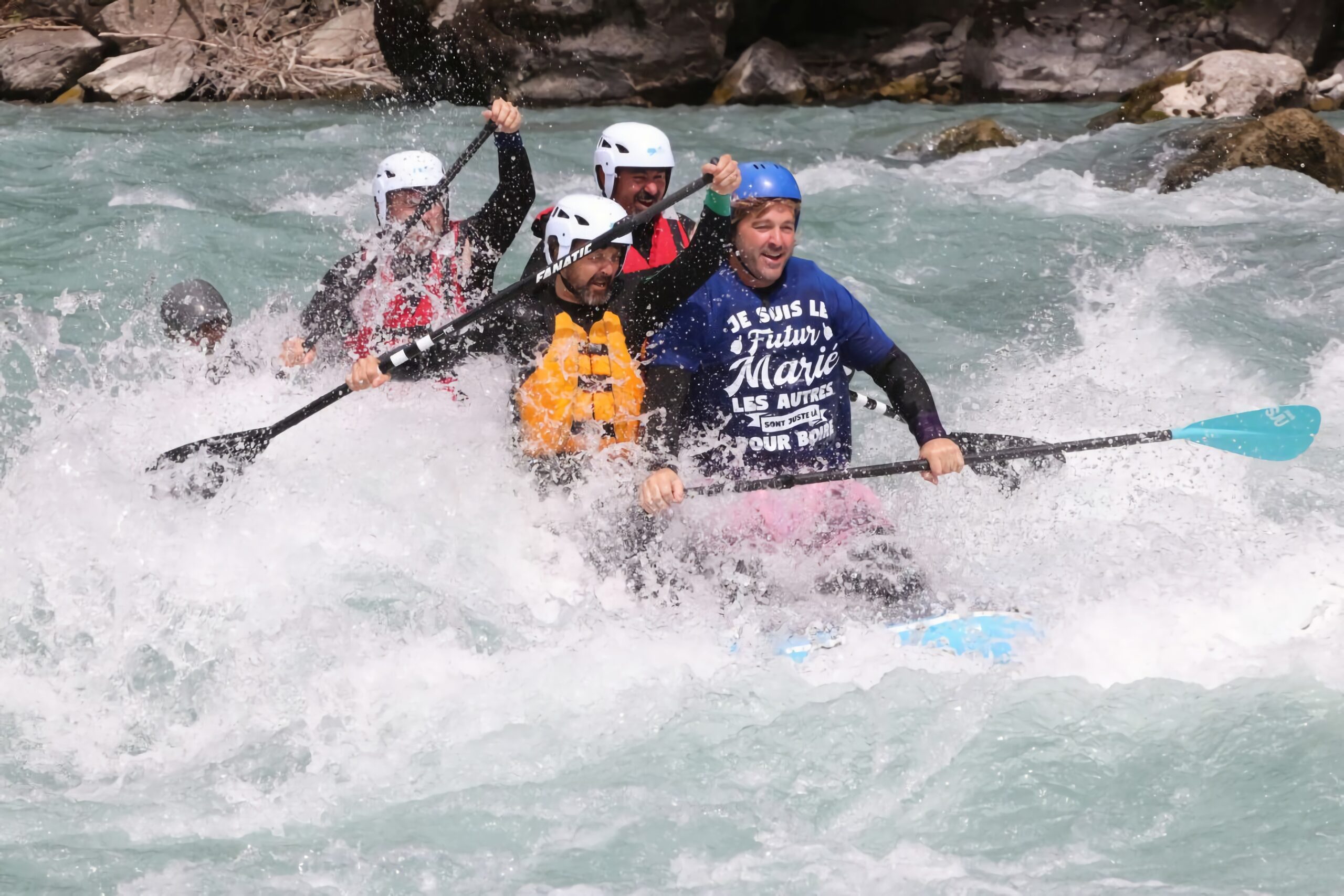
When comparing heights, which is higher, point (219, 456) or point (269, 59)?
point (269, 59)

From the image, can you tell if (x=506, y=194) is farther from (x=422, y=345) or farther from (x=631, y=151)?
(x=422, y=345)

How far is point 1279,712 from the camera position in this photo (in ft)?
13.7

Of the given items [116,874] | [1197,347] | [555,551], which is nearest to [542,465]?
[555,551]

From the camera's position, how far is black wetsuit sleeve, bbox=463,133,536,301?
18.3 feet

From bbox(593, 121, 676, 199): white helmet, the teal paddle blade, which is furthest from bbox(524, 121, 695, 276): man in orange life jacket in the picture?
the teal paddle blade

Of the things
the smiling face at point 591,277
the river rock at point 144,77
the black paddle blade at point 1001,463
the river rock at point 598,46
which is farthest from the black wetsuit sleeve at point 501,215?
the river rock at point 144,77

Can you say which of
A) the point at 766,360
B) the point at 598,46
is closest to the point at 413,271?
the point at 766,360

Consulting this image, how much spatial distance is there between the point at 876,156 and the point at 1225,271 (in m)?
3.87

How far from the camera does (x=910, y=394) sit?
4703 mm

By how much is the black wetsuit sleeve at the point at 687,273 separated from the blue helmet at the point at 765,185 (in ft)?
0.32

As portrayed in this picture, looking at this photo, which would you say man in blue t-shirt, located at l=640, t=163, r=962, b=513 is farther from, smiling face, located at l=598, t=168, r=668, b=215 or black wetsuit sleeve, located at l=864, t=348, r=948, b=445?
smiling face, located at l=598, t=168, r=668, b=215

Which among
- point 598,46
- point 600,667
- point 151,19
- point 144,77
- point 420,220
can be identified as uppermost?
point 151,19

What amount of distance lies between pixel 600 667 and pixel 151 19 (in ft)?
44.8

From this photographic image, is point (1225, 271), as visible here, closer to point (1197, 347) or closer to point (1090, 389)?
point (1197, 347)
